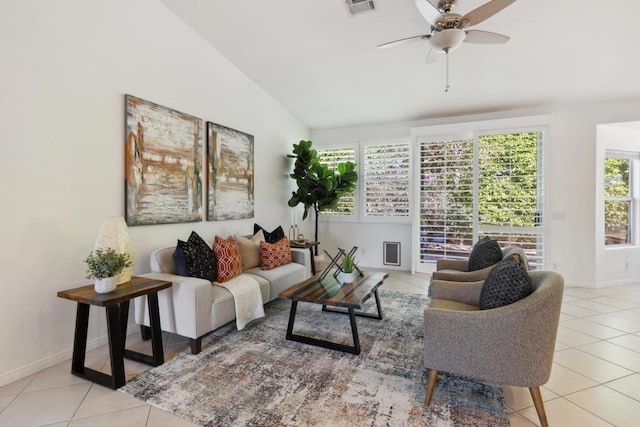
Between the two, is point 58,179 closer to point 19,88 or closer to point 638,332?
point 19,88

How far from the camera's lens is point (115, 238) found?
8.07 feet

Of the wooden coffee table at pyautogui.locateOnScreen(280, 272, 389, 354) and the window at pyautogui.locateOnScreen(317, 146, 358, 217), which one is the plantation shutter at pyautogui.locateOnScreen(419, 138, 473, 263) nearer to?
the window at pyautogui.locateOnScreen(317, 146, 358, 217)

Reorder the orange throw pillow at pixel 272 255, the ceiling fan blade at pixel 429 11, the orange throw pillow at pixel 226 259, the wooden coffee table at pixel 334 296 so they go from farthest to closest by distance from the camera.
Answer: the orange throw pillow at pixel 272 255, the orange throw pillow at pixel 226 259, the wooden coffee table at pixel 334 296, the ceiling fan blade at pixel 429 11

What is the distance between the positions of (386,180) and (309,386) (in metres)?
4.31

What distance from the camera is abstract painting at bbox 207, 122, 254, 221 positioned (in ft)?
12.9

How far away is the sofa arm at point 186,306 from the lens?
2.57 meters

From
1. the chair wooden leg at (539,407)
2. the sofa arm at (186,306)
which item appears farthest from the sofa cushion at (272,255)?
the chair wooden leg at (539,407)

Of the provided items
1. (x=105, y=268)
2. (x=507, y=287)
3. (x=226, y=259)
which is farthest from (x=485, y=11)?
(x=105, y=268)

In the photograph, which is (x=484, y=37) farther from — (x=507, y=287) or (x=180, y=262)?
(x=180, y=262)

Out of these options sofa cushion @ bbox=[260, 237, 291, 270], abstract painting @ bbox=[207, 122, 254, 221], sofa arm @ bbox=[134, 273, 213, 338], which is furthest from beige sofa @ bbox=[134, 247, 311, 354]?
abstract painting @ bbox=[207, 122, 254, 221]

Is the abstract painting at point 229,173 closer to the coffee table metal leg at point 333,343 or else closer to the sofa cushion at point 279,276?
the sofa cushion at point 279,276

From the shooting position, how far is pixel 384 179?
587cm

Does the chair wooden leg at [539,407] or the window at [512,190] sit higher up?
the window at [512,190]

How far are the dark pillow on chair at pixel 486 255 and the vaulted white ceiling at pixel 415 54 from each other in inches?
87.2
